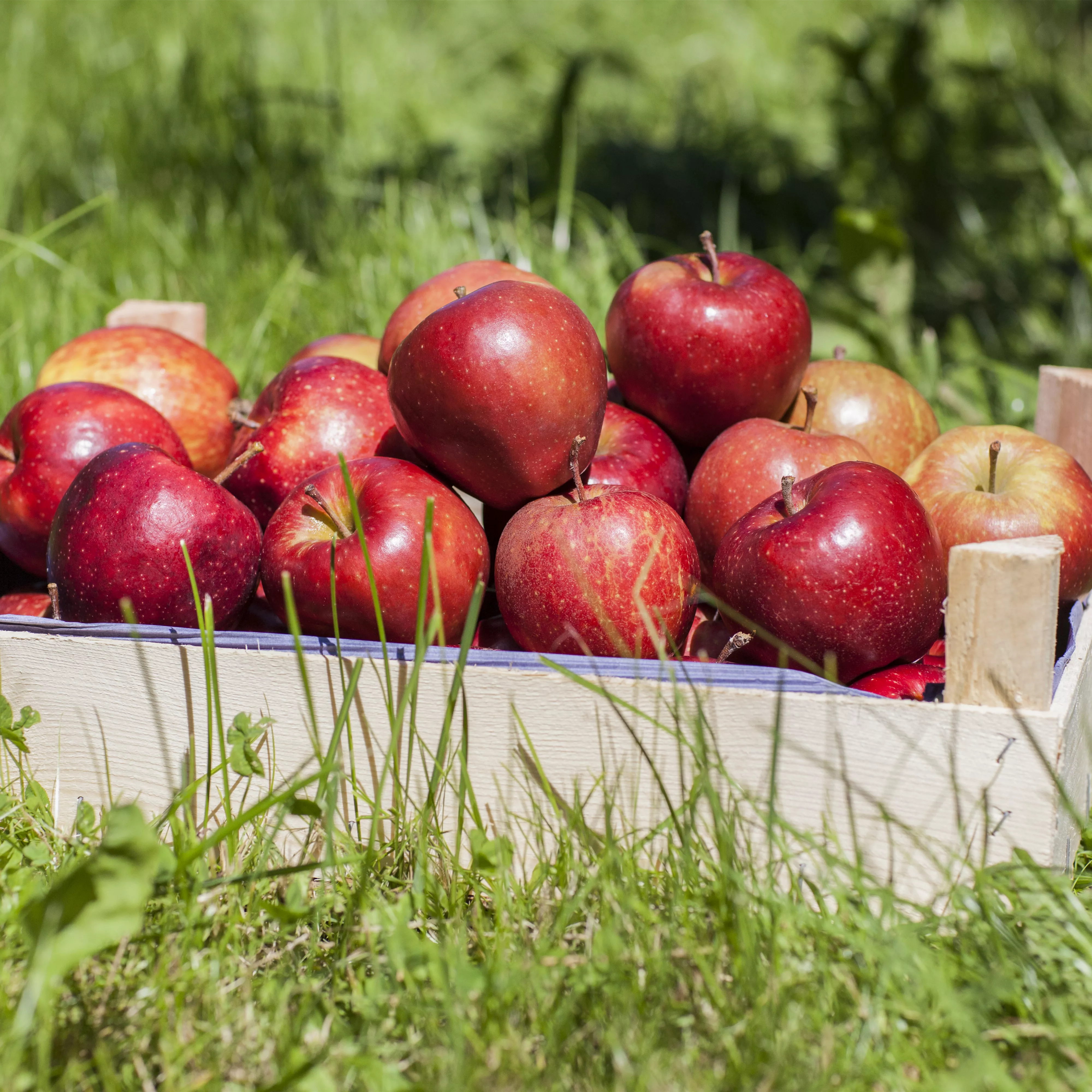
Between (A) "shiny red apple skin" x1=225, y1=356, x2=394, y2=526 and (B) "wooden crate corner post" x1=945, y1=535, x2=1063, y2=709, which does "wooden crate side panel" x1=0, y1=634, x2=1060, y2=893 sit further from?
(A) "shiny red apple skin" x1=225, y1=356, x2=394, y2=526

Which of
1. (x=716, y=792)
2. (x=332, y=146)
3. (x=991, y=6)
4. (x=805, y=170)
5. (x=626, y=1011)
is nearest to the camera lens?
(x=626, y=1011)

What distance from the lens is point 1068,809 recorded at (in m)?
1.28

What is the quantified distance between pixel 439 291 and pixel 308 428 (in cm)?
39

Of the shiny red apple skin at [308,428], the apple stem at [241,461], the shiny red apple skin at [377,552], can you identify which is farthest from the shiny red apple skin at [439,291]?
the shiny red apple skin at [377,552]

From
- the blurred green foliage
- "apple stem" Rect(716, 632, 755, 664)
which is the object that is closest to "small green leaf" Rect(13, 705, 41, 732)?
"apple stem" Rect(716, 632, 755, 664)

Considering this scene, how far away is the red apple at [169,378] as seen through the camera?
2.18 m

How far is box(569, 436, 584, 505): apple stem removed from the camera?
1638 mm

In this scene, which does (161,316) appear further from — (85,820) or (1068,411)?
(1068,411)

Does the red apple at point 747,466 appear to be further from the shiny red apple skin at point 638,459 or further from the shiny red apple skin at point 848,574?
the shiny red apple skin at point 848,574

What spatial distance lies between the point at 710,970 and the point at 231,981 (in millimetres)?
551

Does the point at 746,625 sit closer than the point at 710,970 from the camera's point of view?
No

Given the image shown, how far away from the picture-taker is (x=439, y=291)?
207 cm

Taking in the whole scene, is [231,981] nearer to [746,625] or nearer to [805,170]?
[746,625]

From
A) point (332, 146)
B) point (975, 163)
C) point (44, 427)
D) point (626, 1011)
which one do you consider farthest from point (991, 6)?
point (626, 1011)
